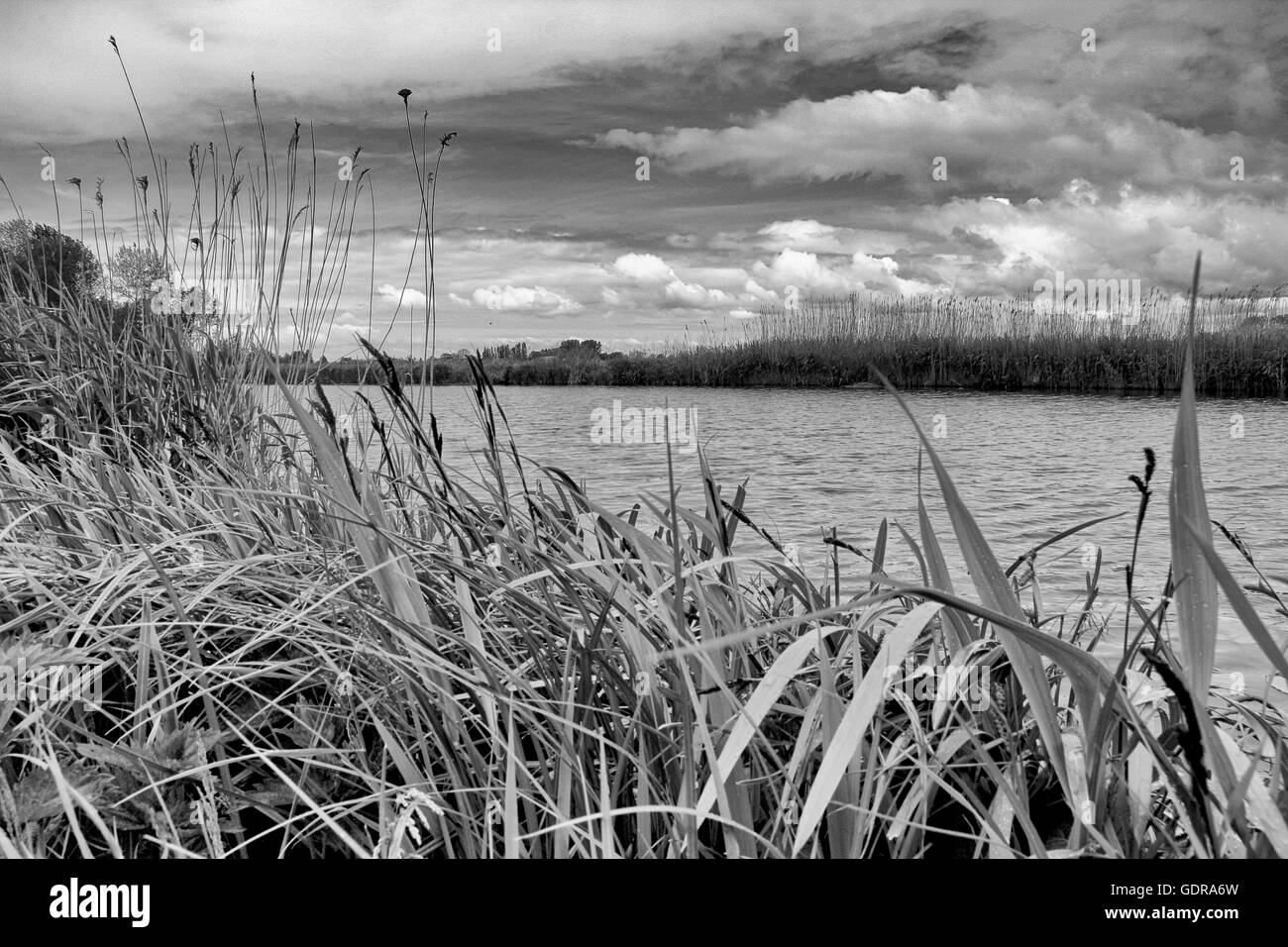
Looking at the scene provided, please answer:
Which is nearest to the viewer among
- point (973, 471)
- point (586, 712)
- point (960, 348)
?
point (586, 712)

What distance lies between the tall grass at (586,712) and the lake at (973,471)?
0.43 metres

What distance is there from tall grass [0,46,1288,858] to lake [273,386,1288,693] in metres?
0.43

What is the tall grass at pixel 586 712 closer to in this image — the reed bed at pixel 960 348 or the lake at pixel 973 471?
the lake at pixel 973 471

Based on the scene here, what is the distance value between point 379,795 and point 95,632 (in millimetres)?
789

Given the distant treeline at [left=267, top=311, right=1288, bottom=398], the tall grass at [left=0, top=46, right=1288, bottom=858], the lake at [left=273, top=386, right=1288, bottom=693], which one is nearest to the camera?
the tall grass at [left=0, top=46, right=1288, bottom=858]

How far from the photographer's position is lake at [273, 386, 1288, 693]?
151 inches

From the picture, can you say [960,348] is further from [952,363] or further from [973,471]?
[973,471]

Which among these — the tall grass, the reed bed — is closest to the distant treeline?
the reed bed

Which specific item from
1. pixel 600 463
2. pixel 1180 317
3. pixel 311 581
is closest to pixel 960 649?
pixel 311 581

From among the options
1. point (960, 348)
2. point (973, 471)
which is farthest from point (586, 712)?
point (960, 348)

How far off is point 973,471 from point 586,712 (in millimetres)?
6010

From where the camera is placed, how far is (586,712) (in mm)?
1263

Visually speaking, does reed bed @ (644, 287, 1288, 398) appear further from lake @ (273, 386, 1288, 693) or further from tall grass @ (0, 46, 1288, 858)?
tall grass @ (0, 46, 1288, 858)
